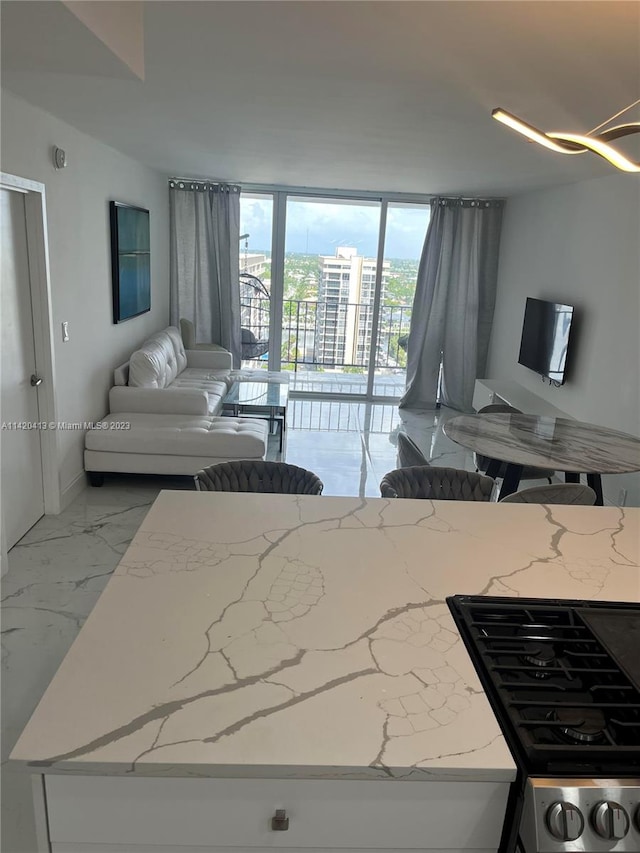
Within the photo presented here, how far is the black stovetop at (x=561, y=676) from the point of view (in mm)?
938

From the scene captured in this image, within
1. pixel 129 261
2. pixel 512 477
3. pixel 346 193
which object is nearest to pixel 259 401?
pixel 129 261

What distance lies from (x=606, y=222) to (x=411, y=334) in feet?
8.95

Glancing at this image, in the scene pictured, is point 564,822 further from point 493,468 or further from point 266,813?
point 493,468

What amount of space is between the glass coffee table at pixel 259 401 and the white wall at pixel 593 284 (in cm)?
230

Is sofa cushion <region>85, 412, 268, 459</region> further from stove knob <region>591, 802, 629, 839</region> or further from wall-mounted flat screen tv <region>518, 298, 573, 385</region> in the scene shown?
stove knob <region>591, 802, 629, 839</region>

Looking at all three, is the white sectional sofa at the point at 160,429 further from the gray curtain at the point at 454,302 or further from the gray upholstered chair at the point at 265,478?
the gray curtain at the point at 454,302

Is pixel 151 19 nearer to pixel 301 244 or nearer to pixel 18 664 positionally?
pixel 18 664

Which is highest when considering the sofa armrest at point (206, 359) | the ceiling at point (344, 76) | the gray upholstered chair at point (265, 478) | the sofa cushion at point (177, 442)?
the ceiling at point (344, 76)

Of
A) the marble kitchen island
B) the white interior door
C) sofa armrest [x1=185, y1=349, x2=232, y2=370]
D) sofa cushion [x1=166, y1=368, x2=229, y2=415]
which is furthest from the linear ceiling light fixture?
sofa armrest [x1=185, y1=349, x2=232, y2=370]

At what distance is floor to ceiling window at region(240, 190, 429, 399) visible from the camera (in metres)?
6.68

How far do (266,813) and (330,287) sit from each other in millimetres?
6526

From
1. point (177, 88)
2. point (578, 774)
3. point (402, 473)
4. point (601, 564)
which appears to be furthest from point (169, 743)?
point (177, 88)

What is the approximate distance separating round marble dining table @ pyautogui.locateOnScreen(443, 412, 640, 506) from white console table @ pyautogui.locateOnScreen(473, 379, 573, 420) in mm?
1385

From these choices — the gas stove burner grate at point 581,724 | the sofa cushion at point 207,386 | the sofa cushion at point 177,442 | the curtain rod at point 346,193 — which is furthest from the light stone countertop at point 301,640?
the curtain rod at point 346,193
